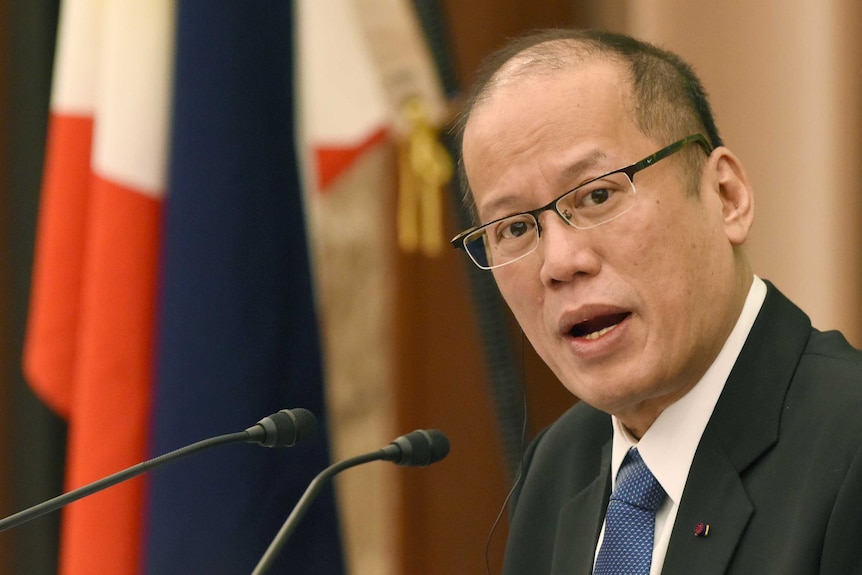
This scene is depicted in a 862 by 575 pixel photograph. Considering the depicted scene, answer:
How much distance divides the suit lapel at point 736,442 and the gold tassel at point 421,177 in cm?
→ 122

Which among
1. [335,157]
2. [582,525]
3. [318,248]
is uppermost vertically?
[335,157]

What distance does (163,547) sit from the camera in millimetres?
2457

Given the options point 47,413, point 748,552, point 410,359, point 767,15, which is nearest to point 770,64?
point 767,15

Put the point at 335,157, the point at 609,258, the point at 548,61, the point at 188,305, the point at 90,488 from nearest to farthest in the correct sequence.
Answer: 1. the point at 90,488
2. the point at 609,258
3. the point at 548,61
4. the point at 188,305
5. the point at 335,157

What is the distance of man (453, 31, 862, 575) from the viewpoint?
4.48 feet

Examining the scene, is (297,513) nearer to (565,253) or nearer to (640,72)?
(565,253)

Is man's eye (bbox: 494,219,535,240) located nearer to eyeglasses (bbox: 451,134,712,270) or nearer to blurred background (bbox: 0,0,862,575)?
eyeglasses (bbox: 451,134,712,270)

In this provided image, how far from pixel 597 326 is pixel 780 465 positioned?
12.2 inches

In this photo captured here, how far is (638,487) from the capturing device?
59.5 inches

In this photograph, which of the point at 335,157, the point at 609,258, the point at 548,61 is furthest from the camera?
the point at 335,157

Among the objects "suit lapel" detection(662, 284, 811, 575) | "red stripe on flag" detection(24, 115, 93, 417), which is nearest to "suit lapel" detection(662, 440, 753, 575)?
"suit lapel" detection(662, 284, 811, 575)

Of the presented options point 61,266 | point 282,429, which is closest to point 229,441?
point 282,429

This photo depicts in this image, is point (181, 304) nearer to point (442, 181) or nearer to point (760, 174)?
point (442, 181)

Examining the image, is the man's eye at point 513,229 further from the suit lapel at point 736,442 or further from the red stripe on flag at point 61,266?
the red stripe on flag at point 61,266
